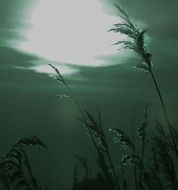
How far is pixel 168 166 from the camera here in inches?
203

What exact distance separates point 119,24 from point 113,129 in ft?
4.06

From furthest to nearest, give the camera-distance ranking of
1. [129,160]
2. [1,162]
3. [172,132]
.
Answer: [172,132] → [129,160] → [1,162]

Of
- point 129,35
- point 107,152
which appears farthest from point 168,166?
point 129,35

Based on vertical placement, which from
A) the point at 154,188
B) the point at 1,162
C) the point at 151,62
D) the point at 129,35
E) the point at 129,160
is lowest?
the point at 154,188

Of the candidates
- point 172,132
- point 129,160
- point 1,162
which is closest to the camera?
point 1,162

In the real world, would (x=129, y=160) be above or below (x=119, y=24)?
below

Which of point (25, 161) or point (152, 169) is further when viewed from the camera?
point (152, 169)

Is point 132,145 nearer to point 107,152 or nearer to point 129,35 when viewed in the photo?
point 107,152

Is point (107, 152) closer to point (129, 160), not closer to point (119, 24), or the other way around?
point (129, 160)

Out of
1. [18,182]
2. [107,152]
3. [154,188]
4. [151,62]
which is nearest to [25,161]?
[18,182]

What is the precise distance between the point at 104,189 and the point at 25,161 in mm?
1004

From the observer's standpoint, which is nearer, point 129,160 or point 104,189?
point 129,160

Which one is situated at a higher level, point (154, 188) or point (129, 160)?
point (129, 160)

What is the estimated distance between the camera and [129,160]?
4.87 metres
